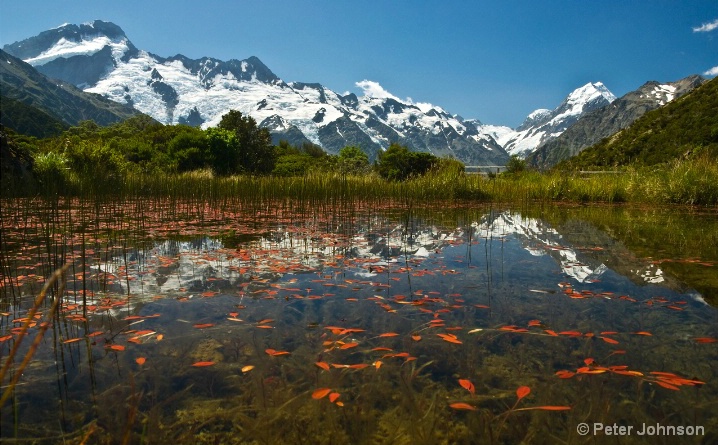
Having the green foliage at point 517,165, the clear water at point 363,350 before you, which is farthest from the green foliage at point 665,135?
the clear water at point 363,350

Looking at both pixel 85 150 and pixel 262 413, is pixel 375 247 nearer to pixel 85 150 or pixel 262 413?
pixel 262 413

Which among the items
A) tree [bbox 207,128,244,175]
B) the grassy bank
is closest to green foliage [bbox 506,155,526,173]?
the grassy bank

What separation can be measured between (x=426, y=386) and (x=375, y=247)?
3.43 m

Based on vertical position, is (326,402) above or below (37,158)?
below

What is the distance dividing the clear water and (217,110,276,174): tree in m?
39.9

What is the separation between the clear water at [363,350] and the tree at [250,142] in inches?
1570

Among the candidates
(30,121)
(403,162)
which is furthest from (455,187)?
(30,121)

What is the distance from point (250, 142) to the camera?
43.8m

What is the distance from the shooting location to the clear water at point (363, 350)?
147 cm

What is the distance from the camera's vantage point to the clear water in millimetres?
1468

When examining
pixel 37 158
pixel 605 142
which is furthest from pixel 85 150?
pixel 605 142

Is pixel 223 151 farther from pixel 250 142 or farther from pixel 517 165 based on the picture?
pixel 517 165

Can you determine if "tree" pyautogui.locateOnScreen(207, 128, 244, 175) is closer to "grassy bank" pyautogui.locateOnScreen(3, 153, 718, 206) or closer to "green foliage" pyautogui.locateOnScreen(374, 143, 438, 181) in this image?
"green foliage" pyautogui.locateOnScreen(374, 143, 438, 181)

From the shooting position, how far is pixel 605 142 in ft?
164
